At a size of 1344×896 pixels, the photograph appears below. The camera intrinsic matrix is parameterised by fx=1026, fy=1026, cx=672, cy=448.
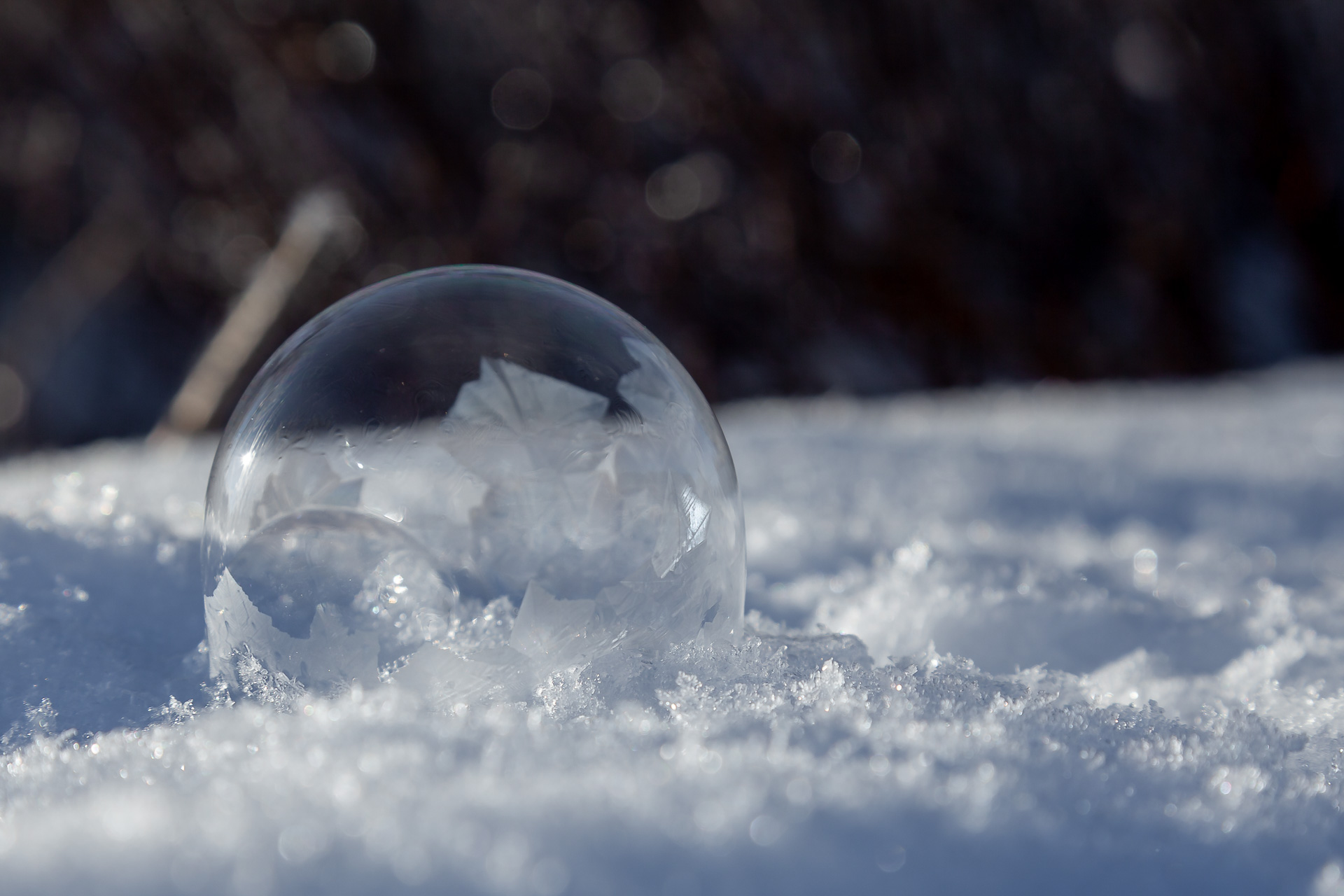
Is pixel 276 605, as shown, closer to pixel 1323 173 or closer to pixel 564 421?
pixel 564 421

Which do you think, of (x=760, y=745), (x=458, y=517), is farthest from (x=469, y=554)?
(x=760, y=745)

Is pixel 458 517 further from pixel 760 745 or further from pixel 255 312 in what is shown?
pixel 255 312

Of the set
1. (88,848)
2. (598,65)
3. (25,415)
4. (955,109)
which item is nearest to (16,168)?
(25,415)

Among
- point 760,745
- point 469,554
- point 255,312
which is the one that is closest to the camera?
point 760,745

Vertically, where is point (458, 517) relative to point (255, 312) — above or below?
below

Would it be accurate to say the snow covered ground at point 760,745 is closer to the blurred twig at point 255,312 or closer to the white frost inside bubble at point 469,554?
the white frost inside bubble at point 469,554

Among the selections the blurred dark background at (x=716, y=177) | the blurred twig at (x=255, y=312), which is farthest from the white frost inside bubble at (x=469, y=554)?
the blurred dark background at (x=716, y=177)
